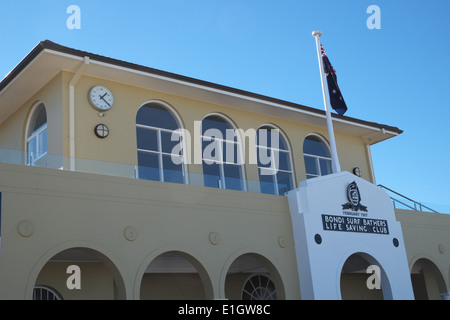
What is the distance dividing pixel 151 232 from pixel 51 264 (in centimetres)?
314

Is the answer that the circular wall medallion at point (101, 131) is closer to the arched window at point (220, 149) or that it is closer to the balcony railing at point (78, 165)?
the balcony railing at point (78, 165)

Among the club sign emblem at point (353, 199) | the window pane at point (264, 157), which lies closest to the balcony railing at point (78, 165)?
the club sign emblem at point (353, 199)

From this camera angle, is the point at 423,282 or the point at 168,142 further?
the point at 423,282

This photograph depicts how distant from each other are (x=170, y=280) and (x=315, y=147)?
22.6ft

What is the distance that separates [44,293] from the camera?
1405cm

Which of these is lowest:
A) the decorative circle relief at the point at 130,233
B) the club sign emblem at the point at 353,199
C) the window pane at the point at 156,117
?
the decorative circle relief at the point at 130,233

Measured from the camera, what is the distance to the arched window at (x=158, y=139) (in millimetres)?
16234

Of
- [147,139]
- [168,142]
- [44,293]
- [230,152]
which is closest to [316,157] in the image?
[230,152]

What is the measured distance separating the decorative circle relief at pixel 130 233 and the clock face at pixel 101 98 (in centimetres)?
411

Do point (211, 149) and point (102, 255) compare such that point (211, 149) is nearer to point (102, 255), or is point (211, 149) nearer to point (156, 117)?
point (156, 117)

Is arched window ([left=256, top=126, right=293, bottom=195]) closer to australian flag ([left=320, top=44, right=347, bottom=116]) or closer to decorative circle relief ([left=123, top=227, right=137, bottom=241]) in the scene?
australian flag ([left=320, top=44, right=347, bottom=116])

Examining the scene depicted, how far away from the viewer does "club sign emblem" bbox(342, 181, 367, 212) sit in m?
16.2

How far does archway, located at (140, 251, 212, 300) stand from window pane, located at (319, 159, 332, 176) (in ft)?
19.0
